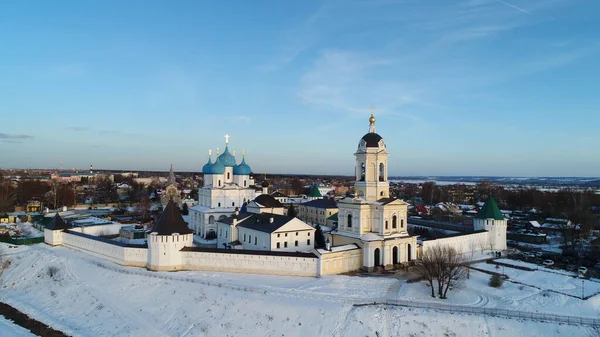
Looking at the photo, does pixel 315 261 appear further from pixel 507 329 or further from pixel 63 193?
pixel 63 193

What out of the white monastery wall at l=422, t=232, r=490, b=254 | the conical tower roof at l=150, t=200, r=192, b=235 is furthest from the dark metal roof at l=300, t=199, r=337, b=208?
the conical tower roof at l=150, t=200, r=192, b=235

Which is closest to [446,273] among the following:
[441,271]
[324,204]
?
[441,271]

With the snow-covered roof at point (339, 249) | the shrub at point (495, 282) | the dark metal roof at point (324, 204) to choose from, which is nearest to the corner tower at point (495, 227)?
the shrub at point (495, 282)

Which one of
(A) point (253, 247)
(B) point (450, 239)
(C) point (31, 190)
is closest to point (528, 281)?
(B) point (450, 239)

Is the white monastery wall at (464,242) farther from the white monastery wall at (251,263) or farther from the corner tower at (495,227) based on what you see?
the white monastery wall at (251,263)

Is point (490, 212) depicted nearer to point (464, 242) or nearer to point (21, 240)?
point (464, 242)

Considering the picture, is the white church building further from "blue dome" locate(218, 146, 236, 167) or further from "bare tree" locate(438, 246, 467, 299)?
"blue dome" locate(218, 146, 236, 167)
